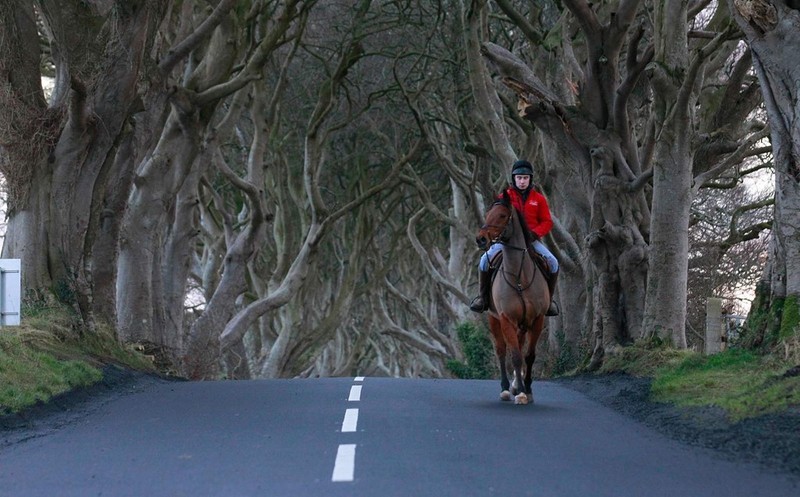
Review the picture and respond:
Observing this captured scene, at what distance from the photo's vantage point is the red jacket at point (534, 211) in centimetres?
1433

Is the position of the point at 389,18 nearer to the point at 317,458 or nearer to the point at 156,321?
the point at 156,321

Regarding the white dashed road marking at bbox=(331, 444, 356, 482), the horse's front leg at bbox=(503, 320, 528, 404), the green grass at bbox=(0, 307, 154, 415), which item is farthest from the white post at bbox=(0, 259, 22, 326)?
the white dashed road marking at bbox=(331, 444, 356, 482)

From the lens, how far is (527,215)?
567 inches

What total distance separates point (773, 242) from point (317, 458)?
6710 mm

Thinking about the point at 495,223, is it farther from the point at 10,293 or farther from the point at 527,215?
the point at 10,293

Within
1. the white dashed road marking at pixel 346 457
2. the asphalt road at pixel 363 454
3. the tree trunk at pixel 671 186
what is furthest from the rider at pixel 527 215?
the tree trunk at pixel 671 186

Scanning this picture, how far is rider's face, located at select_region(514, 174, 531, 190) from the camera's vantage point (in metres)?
14.3

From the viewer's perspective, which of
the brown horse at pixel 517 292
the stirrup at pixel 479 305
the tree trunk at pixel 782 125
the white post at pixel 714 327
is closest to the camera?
the tree trunk at pixel 782 125

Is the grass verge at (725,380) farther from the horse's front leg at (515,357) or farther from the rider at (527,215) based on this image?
the rider at (527,215)

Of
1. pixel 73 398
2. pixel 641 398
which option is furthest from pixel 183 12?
pixel 641 398

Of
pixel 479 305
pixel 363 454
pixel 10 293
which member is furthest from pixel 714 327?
pixel 363 454

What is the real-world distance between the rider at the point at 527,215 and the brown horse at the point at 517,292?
203 millimetres

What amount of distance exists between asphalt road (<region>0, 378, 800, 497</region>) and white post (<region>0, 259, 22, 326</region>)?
1525 millimetres

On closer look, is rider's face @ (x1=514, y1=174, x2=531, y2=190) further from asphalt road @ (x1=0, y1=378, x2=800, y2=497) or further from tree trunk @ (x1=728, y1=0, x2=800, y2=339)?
tree trunk @ (x1=728, y1=0, x2=800, y2=339)
